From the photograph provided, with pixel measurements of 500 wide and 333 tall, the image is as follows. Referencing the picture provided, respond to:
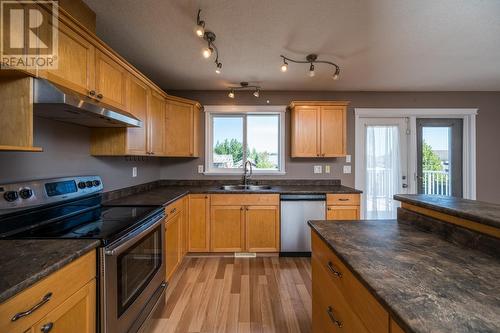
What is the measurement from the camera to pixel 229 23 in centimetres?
183

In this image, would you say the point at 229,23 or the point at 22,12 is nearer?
the point at 22,12

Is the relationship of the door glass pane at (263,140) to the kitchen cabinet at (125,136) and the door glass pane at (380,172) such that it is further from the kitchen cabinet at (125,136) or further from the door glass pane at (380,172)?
the kitchen cabinet at (125,136)

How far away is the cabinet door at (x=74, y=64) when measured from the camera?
1287mm

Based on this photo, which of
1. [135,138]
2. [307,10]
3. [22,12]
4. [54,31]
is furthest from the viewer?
[135,138]

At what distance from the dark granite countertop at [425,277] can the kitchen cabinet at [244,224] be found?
168 cm

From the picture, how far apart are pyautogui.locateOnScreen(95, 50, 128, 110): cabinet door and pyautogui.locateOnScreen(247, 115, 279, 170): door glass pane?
6.37 ft

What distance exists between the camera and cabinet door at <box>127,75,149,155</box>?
2079 mm

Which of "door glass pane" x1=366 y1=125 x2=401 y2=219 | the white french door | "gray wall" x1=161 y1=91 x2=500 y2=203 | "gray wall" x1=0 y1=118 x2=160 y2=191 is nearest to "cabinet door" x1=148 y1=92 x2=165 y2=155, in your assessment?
"gray wall" x1=0 y1=118 x2=160 y2=191

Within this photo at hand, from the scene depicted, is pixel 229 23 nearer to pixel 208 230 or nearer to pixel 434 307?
pixel 434 307

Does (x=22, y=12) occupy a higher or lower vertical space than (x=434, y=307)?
higher

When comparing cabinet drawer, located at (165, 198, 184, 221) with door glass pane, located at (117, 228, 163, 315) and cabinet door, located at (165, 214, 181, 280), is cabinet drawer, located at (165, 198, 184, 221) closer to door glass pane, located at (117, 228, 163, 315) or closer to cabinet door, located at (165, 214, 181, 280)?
cabinet door, located at (165, 214, 181, 280)

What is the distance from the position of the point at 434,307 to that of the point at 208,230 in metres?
2.55

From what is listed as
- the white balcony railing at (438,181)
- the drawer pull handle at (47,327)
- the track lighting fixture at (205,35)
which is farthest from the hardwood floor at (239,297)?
the white balcony railing at (438,181)

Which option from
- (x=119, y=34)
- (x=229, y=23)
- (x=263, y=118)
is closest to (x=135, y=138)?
(x=119, y=34)
